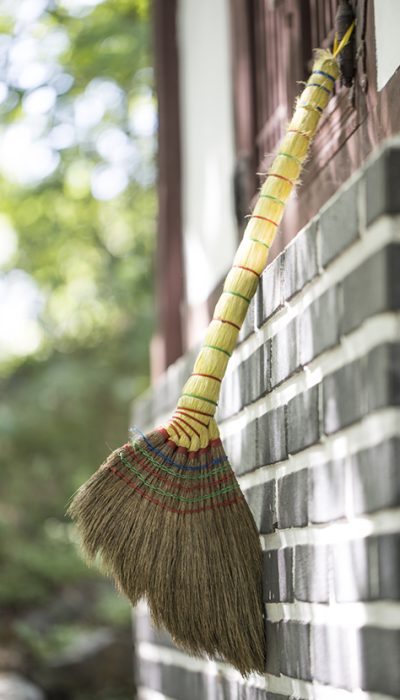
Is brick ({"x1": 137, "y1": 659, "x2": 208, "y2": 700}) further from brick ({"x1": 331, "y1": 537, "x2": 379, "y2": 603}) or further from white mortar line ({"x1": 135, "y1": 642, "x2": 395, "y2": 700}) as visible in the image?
Answer: brick ({"x1": 331, "y1": 537, "x2": 379, "y2": 603})

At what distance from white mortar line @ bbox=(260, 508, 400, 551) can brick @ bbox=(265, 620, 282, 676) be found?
0.17m

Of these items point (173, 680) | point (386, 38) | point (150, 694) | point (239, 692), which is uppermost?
point (386, 38)

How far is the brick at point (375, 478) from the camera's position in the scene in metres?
1.74

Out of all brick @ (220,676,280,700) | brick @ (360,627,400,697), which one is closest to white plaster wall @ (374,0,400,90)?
brick @ (360,627,400,697)

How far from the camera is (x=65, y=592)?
12953 mm

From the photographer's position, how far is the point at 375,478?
5.93 feet

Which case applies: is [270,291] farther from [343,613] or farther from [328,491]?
[343,613]

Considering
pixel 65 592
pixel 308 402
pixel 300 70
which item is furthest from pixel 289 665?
pixel 65 592

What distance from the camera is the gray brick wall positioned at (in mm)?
1782

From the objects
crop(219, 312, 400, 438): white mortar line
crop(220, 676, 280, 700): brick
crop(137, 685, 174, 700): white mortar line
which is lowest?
crop(137, 685, 174, 700): white mortar line

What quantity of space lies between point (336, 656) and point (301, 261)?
76cm

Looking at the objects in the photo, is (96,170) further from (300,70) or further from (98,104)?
(300,70)

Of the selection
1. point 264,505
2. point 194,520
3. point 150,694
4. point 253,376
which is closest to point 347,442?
point 194,520

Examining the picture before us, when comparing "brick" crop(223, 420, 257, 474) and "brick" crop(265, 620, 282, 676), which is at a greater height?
"brick" crop(223, 420, 257, 474)
